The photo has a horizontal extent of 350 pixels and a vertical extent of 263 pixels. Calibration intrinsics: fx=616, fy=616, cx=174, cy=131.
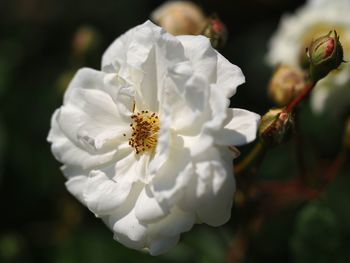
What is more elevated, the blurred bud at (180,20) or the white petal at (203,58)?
the white petal at (203,58)

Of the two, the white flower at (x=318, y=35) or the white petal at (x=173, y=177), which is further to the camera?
the white flower at (x=318, y=35)

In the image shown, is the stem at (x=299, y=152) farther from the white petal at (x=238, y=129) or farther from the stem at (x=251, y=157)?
the white petal at (x=238, y=129)

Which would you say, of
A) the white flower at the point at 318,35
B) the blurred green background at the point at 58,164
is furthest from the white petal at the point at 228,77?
the white flower at the point at 318,35

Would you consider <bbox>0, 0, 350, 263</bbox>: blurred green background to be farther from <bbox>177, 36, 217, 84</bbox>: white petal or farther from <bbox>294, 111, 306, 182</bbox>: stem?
<bbox>177, 36, 217, 84</bbox>: white petal

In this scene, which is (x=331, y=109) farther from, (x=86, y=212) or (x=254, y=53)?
(x=86, y=212)

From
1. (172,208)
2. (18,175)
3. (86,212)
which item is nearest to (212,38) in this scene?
(172,208)

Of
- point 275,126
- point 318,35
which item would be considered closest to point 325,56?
point 275,126
